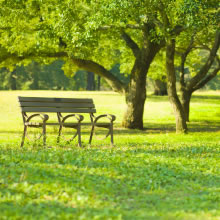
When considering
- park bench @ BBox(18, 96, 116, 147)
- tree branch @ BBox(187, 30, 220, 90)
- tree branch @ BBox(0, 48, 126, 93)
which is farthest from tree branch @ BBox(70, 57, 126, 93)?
park bench @ BBox(18, 96, 116, 147)

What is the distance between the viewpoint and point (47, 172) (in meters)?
7.66

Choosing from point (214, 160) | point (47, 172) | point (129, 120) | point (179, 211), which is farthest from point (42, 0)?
point (179, 211)

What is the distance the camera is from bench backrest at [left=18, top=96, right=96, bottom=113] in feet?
39.0

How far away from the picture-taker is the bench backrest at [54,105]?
1188 centimetres

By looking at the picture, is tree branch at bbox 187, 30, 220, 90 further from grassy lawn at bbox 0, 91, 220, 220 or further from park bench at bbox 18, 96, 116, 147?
grassy lawn at bbox 0, 91, 220, 220

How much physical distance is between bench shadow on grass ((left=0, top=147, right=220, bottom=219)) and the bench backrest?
2.66m

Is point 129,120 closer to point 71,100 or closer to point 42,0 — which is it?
point 42,0

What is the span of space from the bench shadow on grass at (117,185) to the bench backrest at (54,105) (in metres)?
2.66

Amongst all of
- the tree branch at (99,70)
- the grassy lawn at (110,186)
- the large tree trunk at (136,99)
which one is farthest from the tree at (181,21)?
the grassy lawn at (110,186)

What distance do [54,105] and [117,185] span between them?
18.1 ft

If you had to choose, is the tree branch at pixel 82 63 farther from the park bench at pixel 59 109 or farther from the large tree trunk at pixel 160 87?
the large tree trunk at pixel 160 87

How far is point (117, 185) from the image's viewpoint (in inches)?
292

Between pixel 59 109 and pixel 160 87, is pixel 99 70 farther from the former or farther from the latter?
pixel 160 87

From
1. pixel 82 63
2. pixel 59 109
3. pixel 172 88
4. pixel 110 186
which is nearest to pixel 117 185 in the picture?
pixel 110 186
